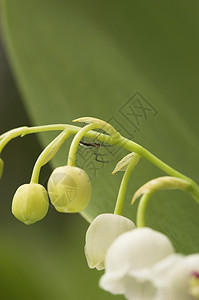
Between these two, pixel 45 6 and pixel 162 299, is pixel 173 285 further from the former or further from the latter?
pixel 45 6

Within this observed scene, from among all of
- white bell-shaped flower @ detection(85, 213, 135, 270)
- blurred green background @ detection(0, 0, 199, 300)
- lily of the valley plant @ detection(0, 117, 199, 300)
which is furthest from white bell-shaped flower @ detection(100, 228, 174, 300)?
blurred green background @ detection(0, 0, 199, 300)

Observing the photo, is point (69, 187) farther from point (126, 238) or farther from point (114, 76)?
point (114, 76)

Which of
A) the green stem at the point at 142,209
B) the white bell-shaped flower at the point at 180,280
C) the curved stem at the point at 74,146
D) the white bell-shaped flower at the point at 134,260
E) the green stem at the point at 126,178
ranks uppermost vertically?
the curved stem at the point at 74,146

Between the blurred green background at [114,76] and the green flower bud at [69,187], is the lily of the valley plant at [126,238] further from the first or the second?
the blurred green background at [114,76]

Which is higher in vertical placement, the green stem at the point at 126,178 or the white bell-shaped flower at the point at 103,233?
the green stem at the point at 126,178

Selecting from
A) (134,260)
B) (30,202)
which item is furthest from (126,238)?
(30,202)

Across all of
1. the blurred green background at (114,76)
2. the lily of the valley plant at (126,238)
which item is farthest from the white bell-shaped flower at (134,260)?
the blurred green background at (114,76)
